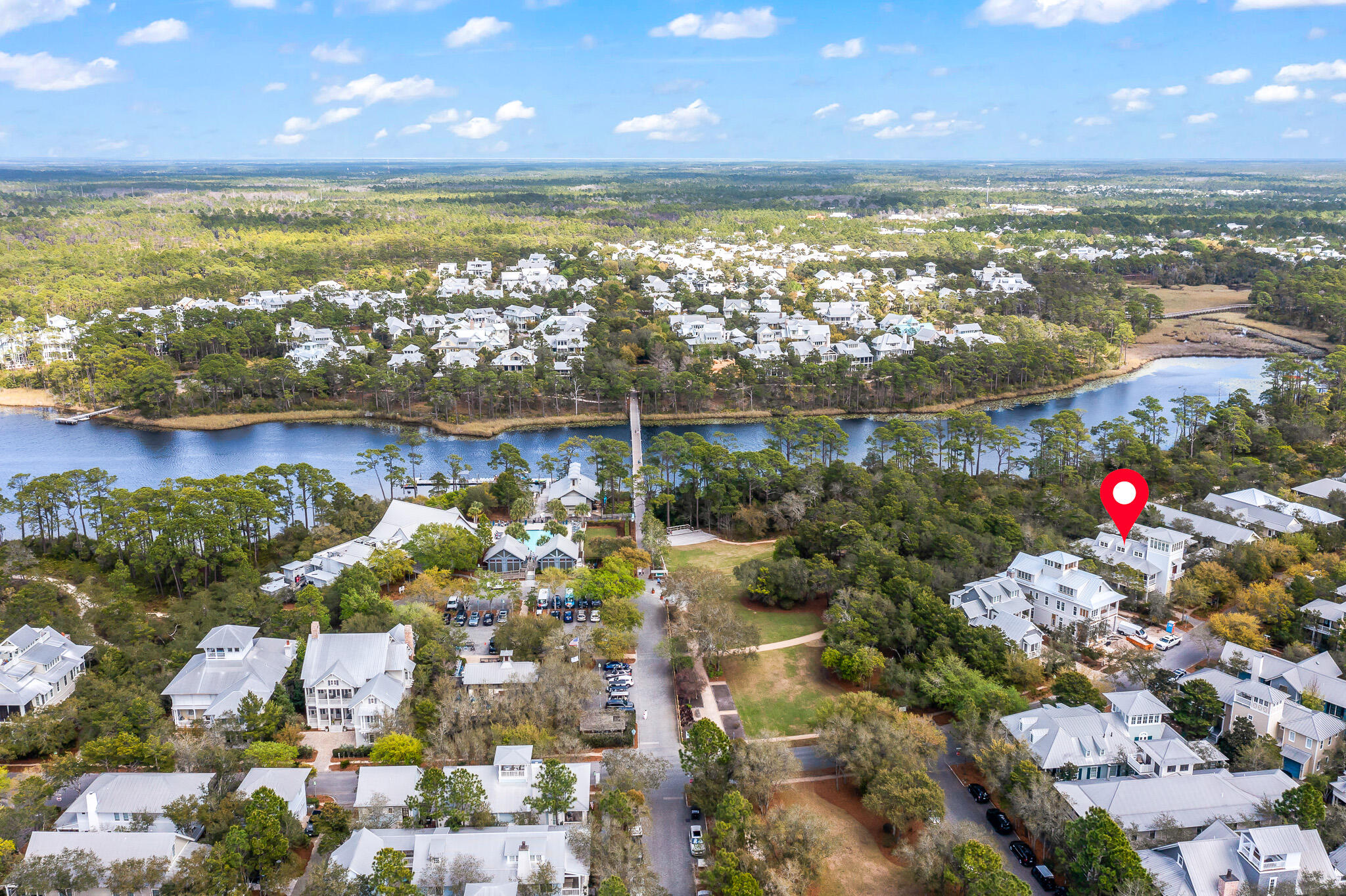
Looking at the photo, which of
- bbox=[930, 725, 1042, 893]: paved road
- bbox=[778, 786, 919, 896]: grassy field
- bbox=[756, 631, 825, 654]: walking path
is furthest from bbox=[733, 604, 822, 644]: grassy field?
bbox=[778, 786, 919, 896]: grassy field

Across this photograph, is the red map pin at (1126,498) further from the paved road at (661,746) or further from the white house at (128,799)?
the white house at (128,799)

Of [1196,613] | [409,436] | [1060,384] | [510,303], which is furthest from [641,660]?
[510,303]

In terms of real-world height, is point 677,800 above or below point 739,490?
below

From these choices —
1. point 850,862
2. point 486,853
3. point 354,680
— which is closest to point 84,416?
point 354,680

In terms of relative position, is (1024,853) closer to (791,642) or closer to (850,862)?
(850,862)

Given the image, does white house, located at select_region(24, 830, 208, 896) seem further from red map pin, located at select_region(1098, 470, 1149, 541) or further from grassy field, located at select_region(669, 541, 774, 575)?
red map pin, located at select_region(1098, 470, 1149, 541)

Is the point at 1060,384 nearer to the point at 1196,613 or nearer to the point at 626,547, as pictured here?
the point at 1196,613
